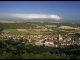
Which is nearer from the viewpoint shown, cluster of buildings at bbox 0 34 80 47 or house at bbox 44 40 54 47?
cluster of buildings at bbox 0 34 80 47

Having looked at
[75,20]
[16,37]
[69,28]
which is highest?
[75,20]

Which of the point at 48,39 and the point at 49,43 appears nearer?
the point at 48,39

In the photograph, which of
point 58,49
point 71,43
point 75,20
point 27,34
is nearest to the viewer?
point 75,20

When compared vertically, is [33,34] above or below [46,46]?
above

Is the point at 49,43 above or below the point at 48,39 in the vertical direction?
below

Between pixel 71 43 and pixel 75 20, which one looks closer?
pixel 75 20

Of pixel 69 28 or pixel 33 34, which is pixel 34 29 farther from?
pixel 69 28

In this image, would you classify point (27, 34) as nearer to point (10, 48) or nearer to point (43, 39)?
point (43, 39)

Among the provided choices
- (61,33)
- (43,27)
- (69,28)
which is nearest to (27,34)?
(43,27)

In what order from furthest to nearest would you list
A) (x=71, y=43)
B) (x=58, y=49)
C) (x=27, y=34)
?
(x=27, y=34) → (x=71, y=43) → (x=58, y=49)

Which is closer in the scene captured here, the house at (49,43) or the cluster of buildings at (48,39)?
the cluster of buildings at (48,39)
